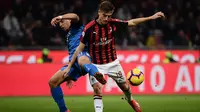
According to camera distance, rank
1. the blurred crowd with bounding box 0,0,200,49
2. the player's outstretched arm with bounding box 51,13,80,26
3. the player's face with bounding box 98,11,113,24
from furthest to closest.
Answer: the blurred crowd with bounding box 0,0,200,49, the player's face with bounding box 98,11,113,24, the player's outstretched arm with bounding box 51,13,80,26

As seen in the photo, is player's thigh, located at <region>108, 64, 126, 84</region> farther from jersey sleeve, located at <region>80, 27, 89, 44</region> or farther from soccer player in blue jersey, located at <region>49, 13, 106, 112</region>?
jersey sleeve, located at <region>80, 27, 89, 44</region>

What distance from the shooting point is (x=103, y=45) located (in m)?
10.1

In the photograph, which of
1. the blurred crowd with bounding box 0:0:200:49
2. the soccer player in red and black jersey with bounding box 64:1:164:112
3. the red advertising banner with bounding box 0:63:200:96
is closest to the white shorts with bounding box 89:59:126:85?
the soccer player in red and black jersey with bounding box 64:1:164:112

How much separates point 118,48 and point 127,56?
0.53 metres

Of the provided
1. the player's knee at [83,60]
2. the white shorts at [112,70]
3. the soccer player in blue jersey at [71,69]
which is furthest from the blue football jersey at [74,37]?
the white shorts at [112,70]

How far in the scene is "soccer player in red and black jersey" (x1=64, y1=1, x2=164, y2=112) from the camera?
32.4 feet

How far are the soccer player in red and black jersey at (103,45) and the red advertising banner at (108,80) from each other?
8.48 meters

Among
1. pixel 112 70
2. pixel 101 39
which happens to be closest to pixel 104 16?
pixel 101 39

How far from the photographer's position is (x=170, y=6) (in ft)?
78.8

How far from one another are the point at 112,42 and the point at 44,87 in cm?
917

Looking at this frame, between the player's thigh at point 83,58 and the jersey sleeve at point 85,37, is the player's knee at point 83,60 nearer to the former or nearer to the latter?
the player's thigh at point 83,58

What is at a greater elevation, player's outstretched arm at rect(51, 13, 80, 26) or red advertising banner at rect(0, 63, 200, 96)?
player's outstretched arm at rect(51, 13, 80, 26)

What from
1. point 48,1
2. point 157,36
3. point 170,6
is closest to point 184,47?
point 157,36

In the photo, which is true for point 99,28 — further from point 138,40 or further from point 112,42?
point 138,40
